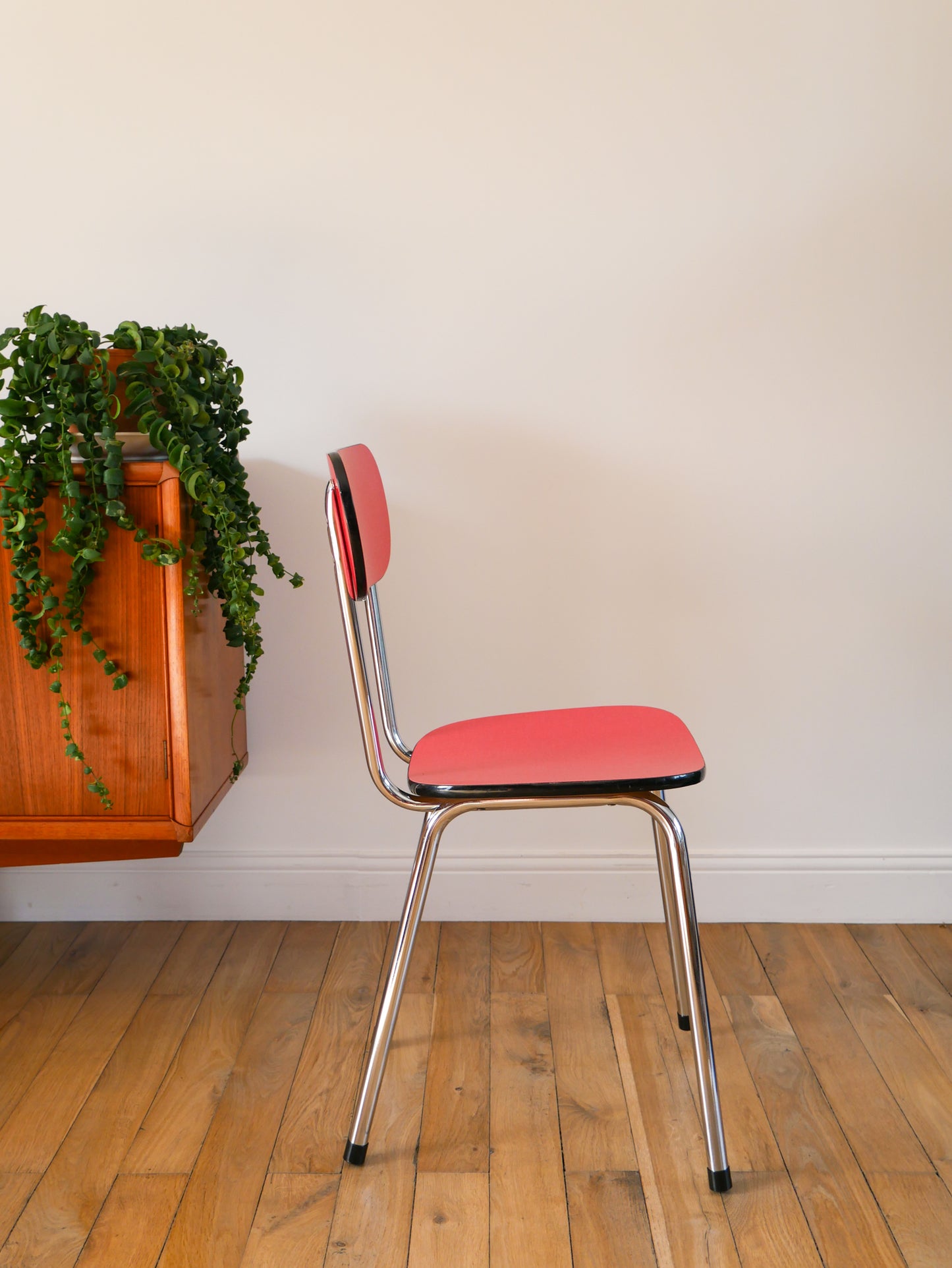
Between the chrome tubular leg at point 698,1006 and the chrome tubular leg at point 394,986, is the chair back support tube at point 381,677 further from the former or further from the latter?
the chrome tubular leg at point 698,1006

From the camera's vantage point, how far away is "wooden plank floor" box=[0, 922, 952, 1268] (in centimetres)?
112

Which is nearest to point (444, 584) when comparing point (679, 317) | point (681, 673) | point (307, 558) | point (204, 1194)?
point (307, 558)

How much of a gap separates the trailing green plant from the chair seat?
0.40 meters

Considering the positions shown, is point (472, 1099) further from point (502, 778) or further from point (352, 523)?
point (352, 523)

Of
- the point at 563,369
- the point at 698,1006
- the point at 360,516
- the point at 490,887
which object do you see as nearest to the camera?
the point at 698,1006

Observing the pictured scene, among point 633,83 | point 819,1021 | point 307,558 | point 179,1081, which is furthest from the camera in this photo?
point 307,558

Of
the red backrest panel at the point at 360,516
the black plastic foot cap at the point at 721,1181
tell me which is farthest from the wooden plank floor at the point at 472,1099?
the red backrest panel at the point at 360,516

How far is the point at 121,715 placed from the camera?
57.4 inches

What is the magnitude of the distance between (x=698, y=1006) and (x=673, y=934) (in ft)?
0.94

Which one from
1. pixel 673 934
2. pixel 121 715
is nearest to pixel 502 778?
pixel 673 934

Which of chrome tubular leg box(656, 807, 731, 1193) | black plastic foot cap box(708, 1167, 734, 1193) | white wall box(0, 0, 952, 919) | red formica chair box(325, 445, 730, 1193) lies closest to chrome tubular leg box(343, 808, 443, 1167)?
red formica chair box(325, 445, 730, 1193)

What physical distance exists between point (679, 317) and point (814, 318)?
0.24 metres

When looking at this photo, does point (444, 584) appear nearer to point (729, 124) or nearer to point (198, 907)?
point (198, 907)

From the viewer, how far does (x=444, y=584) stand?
1844 millimetres
